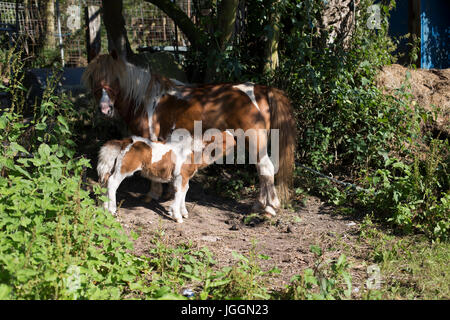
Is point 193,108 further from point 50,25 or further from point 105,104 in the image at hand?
point 50,25

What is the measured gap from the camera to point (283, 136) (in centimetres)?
544

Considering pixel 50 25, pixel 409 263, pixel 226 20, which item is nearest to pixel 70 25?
pixel 50 25

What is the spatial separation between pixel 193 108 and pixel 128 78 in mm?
824

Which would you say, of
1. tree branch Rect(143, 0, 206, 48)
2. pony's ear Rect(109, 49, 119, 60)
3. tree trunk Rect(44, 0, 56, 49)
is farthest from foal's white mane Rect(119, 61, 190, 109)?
tree trunk Rect(44, 0, 56, 49)

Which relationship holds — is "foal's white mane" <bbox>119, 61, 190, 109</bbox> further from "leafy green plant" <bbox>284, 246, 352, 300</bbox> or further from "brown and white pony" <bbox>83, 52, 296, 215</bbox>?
"leafy green plant" <bbox>284, 246, 352, 300</bbox>

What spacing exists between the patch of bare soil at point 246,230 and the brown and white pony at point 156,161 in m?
0.30

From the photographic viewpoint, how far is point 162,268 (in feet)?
12.1

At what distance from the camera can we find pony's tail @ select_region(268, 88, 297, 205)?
213 inches

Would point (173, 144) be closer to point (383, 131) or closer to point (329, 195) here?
point (329, 195)

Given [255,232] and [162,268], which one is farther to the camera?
[255,232]

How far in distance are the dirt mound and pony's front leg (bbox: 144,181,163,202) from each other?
138 inches

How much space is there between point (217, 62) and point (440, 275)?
3.54 meters
